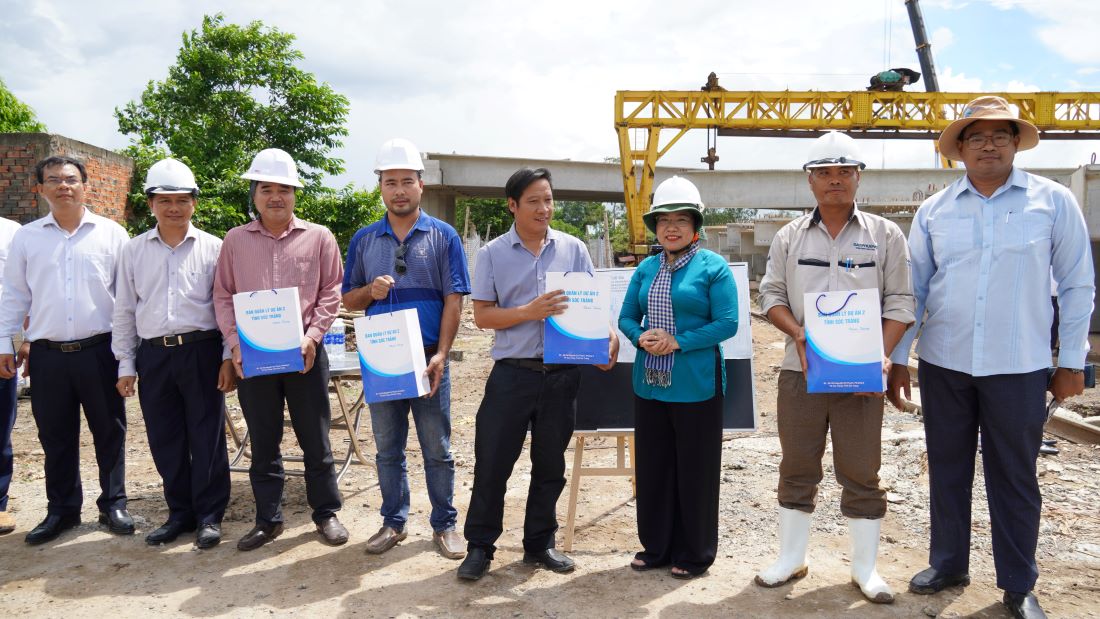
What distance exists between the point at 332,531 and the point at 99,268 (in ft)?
6.84

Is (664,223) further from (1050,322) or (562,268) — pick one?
(1050,322)

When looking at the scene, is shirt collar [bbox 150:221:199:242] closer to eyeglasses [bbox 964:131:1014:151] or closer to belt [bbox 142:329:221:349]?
belt [bbox 142:329:221:349]

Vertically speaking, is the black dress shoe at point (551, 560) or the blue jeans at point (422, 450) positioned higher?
the blue jeans at point (422, 450)

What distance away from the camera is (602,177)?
25.2 metres

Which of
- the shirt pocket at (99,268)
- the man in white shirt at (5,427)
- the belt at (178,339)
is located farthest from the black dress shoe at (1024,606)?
the man in white shirt at (5,427)

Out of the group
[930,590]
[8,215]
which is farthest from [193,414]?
[8,215]

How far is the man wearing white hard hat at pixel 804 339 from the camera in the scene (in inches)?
139

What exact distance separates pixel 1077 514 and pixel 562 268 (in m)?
3.54

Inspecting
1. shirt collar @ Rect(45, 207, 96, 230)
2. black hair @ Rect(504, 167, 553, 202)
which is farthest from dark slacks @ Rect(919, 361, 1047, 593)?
shirt collar @ Rect(45, 207, 96, 230)

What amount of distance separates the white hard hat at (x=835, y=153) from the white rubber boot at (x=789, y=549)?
5.50 feet

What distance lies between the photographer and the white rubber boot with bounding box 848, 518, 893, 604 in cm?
358

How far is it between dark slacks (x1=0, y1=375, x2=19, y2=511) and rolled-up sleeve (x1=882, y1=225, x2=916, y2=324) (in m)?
5.00

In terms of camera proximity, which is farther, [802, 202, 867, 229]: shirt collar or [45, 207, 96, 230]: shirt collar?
[45, 207, 96, 230]: shirt collar

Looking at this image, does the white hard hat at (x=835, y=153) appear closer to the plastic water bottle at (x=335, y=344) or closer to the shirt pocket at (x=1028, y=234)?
the shirt pocket at (x=1028, y=234)
